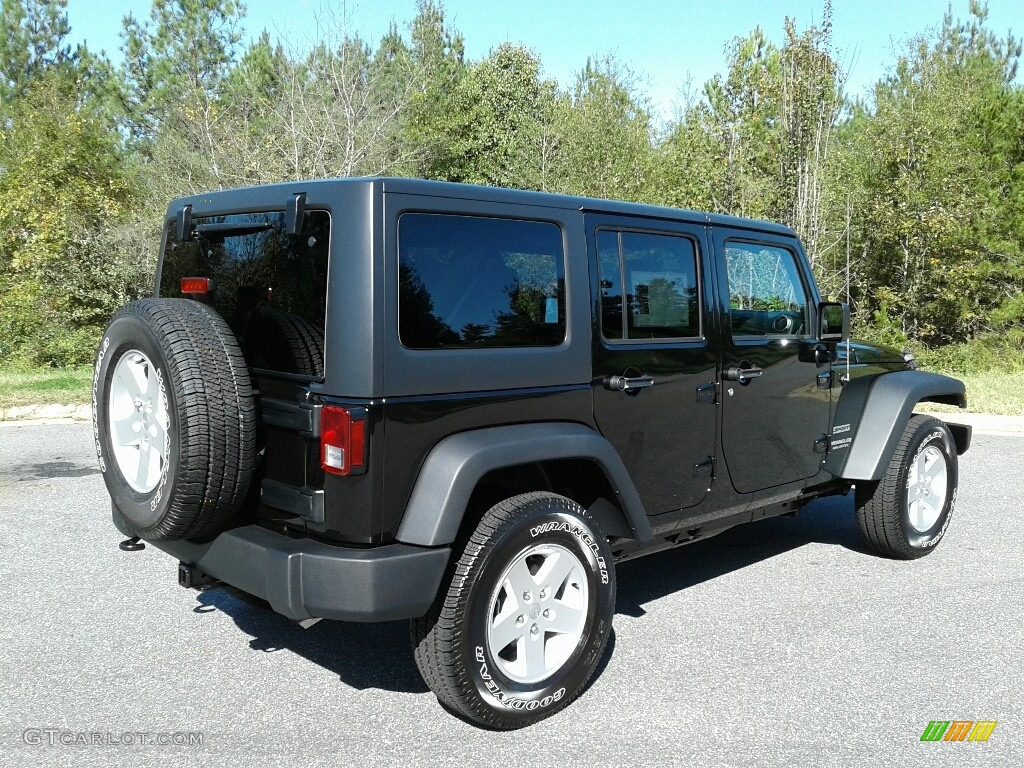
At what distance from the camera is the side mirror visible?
480cm

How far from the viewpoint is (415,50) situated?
38.1 meters

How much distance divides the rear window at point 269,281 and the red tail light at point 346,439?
0.65 feet

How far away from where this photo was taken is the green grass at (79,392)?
36.6ft

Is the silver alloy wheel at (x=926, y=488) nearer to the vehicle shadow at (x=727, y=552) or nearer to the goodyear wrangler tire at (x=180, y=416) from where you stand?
the vehicle shadow at (x=727, y=552)

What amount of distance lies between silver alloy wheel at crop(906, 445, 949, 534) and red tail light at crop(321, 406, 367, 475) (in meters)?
3.65

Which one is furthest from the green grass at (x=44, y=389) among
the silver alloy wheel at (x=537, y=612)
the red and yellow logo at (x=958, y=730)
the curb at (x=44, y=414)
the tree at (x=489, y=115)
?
the tree at (x=489, y=115)

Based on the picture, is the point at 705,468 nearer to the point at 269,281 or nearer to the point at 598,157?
the point at 269,281

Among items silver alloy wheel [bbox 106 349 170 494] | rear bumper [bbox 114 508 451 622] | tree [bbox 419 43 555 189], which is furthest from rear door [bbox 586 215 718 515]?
tree [bbox 419 43 555 189]

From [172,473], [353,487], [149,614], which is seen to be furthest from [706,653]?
[149,614]

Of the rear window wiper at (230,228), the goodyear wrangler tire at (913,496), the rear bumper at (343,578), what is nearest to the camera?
the rear bumper at (343,578)

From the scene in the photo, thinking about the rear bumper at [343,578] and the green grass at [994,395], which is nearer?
the rear bumper at [343,578]

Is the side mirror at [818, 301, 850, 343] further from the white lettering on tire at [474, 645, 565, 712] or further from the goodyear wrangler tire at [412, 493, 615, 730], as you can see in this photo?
the white lettering on tire at [474, 645, 565, 712]

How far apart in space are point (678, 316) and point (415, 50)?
36910 millimetres

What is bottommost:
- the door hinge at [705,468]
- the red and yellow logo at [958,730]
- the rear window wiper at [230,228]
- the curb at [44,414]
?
the red and yellow logo at [958,730]
